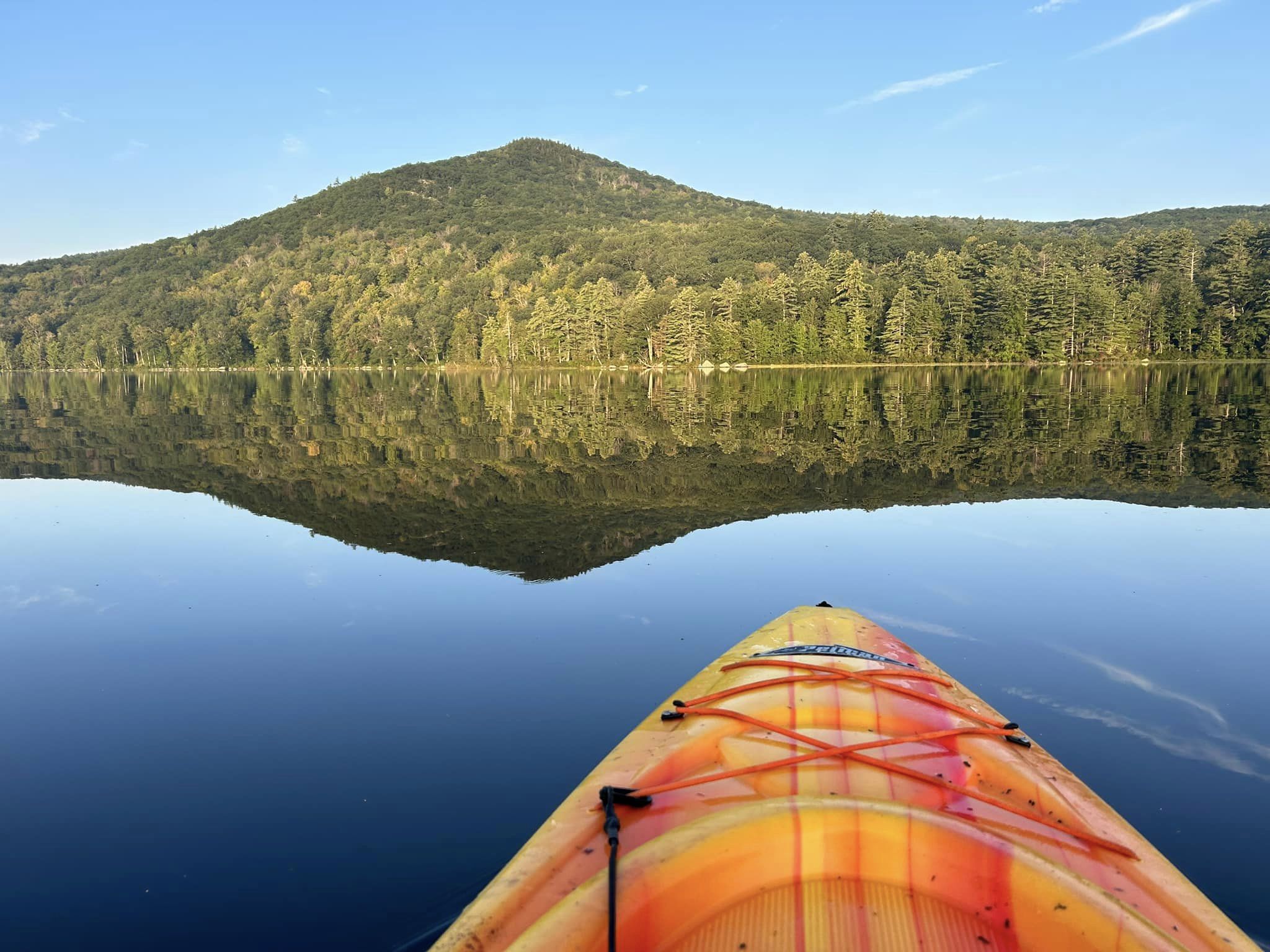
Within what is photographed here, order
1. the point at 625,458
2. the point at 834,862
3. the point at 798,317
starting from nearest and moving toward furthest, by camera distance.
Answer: the point at 834,862, the point at 625,458, the point at 798,317

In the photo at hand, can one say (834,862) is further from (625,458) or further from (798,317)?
(798,317)

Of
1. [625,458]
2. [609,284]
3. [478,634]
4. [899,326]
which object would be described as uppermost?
[609,284]

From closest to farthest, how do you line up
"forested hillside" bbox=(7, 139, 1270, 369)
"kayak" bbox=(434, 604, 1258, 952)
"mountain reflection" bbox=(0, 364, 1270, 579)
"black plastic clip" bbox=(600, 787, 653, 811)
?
1. "kayak" bbox=(434, 604, 1258, 952)
2. "black plastic clip" bbox=(600, 787, 653, 811)
3. "mountain reflection" bbox=(0, 364, 1270, 579)
4. "forested hillside" bbox=(7, 139, 1270, 369)

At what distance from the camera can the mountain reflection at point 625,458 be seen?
1175cm

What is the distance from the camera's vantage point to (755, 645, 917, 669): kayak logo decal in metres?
4.87

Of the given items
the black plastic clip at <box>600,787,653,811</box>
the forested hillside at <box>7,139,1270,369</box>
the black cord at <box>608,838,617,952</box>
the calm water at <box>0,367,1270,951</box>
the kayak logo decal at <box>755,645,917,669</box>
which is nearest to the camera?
the black cord at <box>608,838,617,952</box>

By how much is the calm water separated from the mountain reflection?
137 millimetres

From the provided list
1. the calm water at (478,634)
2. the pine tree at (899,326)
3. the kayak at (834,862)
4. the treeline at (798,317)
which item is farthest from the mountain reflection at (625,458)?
the treeline at (798,317)

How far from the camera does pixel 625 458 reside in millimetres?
16984

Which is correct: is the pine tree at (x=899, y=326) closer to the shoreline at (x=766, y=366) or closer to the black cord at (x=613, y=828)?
the shoreline at (x=766, y=366)

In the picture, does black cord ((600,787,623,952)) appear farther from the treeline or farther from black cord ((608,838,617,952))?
the treeline

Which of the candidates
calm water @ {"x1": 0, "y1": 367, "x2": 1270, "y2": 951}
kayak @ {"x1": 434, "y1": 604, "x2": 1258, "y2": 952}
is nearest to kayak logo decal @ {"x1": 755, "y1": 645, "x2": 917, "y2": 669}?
kayak @ {"x1": 434, "y1": 604, "x2": 1258, "y2": 952}

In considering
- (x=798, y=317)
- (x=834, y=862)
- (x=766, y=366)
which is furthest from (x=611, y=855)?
(x=798, y=317)

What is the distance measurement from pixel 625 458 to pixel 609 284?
85.7 metres
